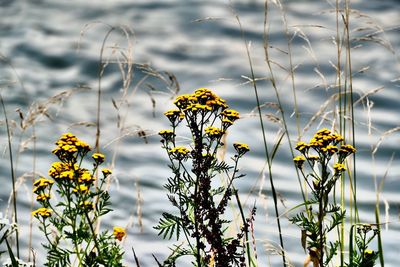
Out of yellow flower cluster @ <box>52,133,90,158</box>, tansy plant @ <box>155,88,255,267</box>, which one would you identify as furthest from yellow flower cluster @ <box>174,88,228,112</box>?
yellow flower cluster @ <box>52,133,90,158</box>

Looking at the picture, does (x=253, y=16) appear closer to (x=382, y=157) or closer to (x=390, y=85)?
(x=390, y=85)

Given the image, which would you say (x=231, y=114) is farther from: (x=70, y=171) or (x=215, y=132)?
(x=70, y=171)

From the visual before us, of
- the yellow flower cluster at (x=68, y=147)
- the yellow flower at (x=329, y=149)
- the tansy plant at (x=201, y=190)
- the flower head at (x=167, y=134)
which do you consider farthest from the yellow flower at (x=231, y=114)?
the yellow flower cluster at (x=68, y=147)

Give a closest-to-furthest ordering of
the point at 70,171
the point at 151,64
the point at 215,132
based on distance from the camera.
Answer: the point at 70,171 → the point at 215,132 → the point at 151,64

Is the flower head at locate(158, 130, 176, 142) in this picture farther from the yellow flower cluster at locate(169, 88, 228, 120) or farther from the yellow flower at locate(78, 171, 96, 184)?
the yellow flower at locate(78, 171, 96, 184)

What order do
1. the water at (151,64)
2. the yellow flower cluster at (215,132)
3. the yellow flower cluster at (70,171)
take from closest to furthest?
1. the yellow flower cluster at (70,171)
2. the yellow flower cluster at (215,132)
3. the water at (151,64)

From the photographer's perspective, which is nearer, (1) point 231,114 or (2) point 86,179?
(2) point 86,179

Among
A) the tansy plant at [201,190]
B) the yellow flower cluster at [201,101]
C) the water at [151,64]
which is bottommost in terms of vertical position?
the tansy plant at [201,190]

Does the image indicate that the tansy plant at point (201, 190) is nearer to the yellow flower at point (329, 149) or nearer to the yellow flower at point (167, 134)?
the yellow flower at point (167, 134)

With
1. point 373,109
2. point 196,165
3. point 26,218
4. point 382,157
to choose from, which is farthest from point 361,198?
point 196,165

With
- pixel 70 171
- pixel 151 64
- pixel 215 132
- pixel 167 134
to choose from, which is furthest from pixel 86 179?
pixel 151 64

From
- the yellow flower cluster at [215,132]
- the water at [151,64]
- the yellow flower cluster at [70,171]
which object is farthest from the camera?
the water at [151,64]

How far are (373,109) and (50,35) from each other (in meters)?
4.47

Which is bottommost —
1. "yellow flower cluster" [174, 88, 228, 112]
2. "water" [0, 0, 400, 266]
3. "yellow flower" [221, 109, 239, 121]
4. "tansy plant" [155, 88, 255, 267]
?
"tansy plant" [155, 88, 255, 267]
